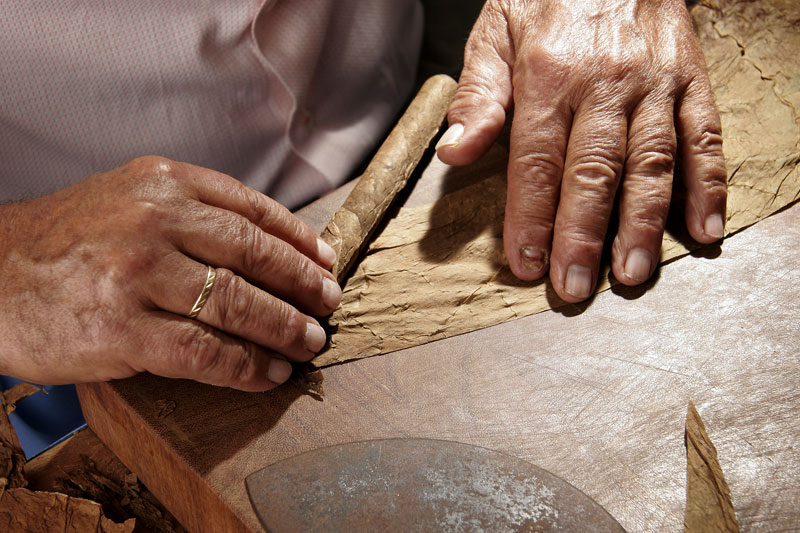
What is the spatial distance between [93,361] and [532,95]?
892 millimetres

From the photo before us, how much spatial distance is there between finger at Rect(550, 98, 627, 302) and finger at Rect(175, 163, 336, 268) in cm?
42

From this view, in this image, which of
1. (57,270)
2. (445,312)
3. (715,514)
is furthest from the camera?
(445,312)

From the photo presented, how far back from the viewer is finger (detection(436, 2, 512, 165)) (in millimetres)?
1176

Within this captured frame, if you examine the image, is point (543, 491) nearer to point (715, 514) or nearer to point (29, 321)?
point (715, 514)

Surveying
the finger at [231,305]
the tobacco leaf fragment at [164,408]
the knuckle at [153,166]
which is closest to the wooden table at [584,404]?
the tobacco leaf fragment at [164,408]

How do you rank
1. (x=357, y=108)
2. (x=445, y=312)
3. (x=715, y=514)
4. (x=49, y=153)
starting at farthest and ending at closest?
1. (x=357, y=108)
2. (x=49, y=153)
3. (x=445, y=312)
4. (x=715, y=514)

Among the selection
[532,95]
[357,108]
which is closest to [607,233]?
[532,95]

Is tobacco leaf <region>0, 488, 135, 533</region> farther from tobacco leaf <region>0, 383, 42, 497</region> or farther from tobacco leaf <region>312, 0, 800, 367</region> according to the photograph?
tobacco leaf <region>312, 0, 800, 367</region>

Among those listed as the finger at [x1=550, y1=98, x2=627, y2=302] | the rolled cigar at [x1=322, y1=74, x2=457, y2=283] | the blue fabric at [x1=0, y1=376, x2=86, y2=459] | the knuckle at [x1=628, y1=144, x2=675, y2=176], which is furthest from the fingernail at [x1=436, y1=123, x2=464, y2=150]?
the blue fabric at [x1=0, y1=376, x2=86, y2=459]

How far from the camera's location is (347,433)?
2.95 ft

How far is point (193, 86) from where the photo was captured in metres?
1.25

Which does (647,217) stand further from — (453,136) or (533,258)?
(453,136)

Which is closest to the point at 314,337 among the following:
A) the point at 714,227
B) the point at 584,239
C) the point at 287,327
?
the point at 287,327

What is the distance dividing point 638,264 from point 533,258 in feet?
0.58
